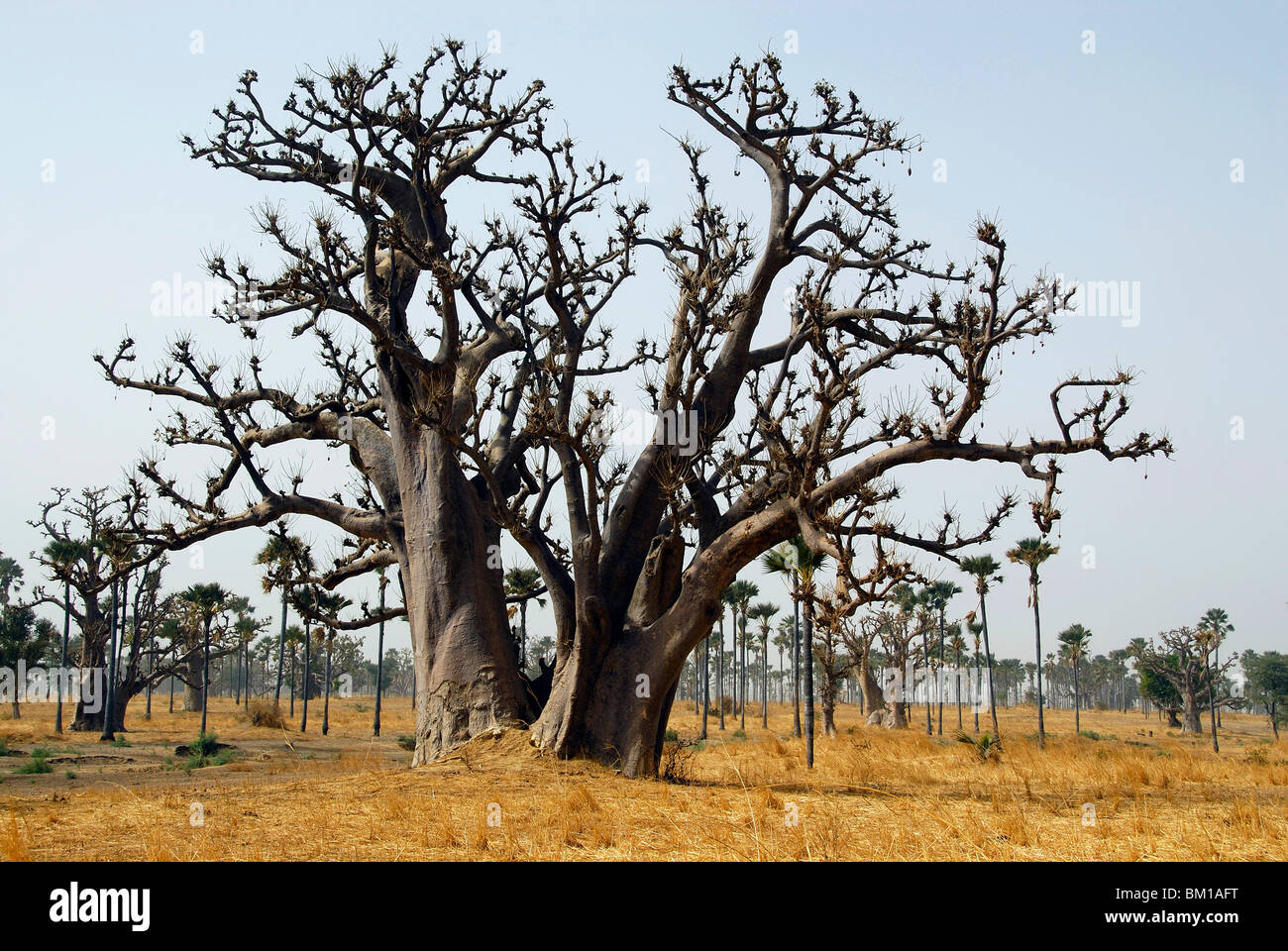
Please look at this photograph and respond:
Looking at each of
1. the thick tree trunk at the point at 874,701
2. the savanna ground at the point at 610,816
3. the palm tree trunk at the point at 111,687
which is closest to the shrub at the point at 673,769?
the savanna ground at the point at 610,816

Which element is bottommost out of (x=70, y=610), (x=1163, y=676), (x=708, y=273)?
(x=1163, y=676)

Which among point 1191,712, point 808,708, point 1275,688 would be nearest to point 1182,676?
point 1191,712

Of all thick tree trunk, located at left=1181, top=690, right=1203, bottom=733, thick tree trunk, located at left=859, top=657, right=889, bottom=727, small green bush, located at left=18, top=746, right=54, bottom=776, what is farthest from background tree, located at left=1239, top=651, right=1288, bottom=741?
small green bush, located at left=18, top=746, right=54, bottom=776

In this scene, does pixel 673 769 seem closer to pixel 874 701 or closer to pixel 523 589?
pixel 523 589

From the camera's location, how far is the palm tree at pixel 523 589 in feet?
52.6

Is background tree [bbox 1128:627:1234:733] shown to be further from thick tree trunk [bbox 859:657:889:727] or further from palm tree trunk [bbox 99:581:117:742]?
palm tree trunk [bbox 99:581:117:742]

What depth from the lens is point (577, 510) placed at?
42.4 feet

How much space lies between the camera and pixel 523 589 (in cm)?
1808

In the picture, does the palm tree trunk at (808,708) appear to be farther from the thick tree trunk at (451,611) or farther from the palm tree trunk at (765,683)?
the palm tree trunk at (765,683)

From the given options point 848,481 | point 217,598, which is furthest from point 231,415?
point 217,598

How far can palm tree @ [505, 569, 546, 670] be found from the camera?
632 inches
